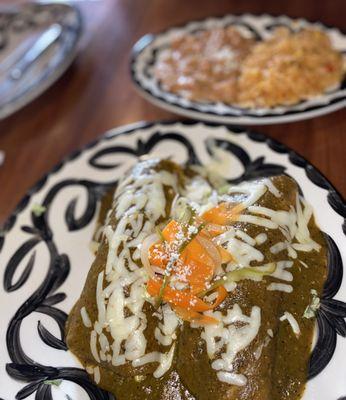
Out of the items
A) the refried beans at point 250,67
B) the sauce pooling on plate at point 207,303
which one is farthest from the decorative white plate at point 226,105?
the sauce pooling on plate at point 207,303

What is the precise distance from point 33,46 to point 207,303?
2.75 metres

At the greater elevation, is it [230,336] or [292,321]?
[230,336]

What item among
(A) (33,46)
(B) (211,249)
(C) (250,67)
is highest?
(A) (33,46)

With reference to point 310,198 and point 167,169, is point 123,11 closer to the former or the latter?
point 167,169

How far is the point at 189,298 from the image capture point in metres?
1.55

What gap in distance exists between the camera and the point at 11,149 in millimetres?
2986

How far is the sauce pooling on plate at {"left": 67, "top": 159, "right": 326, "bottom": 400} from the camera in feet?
4.93

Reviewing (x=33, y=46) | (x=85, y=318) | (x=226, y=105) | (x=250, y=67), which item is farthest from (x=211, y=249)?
(x=33, y=46)

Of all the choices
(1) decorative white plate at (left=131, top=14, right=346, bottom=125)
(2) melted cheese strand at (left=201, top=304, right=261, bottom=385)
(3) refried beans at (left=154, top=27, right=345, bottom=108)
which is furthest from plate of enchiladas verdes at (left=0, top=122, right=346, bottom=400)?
(3) refried beans at (left=154, top=27, right=345, bottom=108)

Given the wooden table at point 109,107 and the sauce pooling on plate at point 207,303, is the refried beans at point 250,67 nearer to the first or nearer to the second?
the wooden table at point 109,107

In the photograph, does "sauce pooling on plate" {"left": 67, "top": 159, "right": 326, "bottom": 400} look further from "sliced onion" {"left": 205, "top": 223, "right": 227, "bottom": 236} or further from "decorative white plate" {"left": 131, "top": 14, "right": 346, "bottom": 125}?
"decorative white plate" {"left": 131, "top": 14, "right": 346, "bottom": 125}

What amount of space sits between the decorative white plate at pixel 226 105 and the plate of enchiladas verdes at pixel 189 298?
363 mm

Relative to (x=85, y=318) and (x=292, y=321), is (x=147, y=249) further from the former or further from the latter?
(x=292, y=321)

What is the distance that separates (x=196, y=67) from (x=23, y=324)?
1869 millimetres
